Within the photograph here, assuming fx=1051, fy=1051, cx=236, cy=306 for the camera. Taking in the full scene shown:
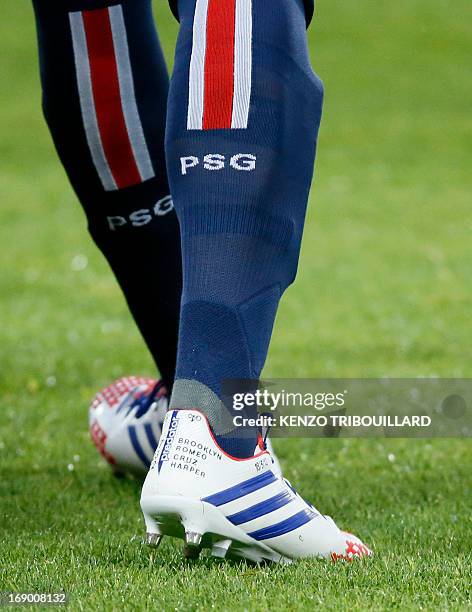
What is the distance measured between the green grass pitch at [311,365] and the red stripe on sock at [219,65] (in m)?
0.63

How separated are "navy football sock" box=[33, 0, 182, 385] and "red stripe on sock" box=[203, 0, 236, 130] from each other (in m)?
0.52

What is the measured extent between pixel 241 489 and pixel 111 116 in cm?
93

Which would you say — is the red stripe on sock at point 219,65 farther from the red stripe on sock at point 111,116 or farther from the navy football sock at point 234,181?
the red stripe on sock at point 111,116

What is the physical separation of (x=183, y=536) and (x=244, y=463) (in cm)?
13

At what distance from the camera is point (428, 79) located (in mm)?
18328

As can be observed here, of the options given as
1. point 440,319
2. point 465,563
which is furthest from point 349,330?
point 465,563

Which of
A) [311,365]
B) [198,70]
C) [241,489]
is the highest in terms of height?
[198,70]

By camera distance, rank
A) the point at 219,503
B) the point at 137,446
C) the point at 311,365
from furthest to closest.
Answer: the point at 311,365, the point at 137,446, the point at 219,503

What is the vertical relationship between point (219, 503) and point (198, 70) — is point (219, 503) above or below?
below

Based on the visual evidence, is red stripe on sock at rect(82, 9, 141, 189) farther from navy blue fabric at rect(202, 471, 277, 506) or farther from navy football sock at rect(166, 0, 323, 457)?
navy blue fabric at rect(202, 471, 277, 506)

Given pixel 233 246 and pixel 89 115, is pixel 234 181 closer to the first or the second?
pixel 233 246

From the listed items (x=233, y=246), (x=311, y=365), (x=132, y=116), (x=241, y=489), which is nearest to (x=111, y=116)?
(x=132, y=116)

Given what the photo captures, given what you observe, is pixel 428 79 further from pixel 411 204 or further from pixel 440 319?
pixel 440 319

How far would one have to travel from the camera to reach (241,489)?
145 cm
